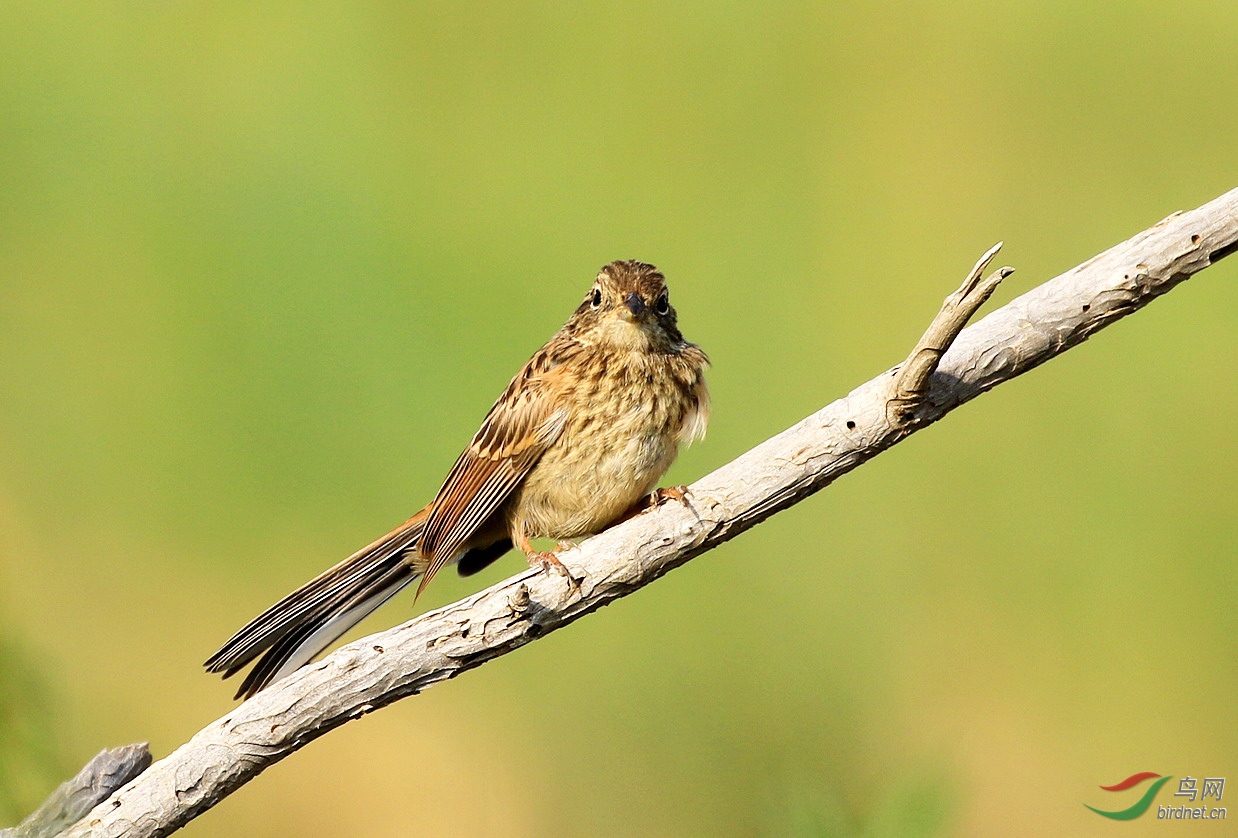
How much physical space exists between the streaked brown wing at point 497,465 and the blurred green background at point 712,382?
1.96 metres

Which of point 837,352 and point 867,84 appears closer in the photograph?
point 837,352

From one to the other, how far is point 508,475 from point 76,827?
177cm

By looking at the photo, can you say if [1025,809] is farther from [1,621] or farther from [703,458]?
[1,621]

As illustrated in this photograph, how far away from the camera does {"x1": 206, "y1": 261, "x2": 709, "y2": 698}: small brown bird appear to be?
3961 millimetres

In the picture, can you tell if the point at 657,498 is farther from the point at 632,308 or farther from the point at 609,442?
the point at 632,308

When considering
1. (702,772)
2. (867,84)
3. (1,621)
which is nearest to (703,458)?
(702,772)

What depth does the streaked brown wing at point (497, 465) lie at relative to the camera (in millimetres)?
4121

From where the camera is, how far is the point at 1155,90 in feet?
24.2

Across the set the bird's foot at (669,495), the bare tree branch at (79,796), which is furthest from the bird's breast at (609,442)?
the bare tree branch at (79,796)

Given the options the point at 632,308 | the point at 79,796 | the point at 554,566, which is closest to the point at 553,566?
the point at 554,566

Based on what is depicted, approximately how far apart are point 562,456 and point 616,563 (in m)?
0.83

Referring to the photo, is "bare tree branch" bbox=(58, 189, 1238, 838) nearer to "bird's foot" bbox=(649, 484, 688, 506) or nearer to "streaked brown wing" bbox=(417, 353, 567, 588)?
"bird's foot" bbox=(649, 484, 688, 506)

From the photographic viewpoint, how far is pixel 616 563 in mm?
3334
